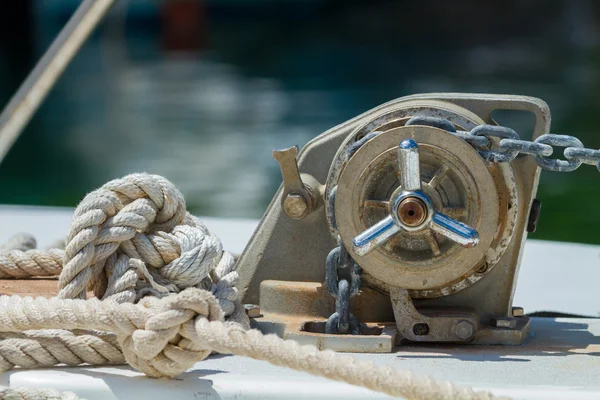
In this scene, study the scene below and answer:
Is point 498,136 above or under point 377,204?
above

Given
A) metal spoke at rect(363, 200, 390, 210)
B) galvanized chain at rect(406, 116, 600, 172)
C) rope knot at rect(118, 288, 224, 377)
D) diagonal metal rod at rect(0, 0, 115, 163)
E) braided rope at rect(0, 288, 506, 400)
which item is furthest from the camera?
diagonal metal rod at rect(0, 0, 115, 163)

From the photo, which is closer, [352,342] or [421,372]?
[421,372]

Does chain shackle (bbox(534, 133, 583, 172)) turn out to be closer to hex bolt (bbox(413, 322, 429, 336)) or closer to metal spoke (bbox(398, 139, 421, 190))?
metal spoke (bbox(398, 139, 421, 190))

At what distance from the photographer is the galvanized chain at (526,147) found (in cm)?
199

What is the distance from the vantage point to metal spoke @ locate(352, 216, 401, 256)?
6.66ft

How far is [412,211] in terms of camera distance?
79.6 inches

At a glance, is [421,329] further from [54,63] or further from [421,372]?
[54,63]

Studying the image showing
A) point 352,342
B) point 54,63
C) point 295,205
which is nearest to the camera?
point 352,342

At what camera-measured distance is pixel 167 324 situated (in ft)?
5.81

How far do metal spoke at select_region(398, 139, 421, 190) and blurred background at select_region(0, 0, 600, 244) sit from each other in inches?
284

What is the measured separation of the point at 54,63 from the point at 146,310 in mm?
1197

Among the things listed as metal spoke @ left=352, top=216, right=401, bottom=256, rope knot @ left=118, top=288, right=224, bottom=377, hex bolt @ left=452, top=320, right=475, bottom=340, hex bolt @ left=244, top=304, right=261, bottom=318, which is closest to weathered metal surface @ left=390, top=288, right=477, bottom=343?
hex bolt @ left=452, top=320, right=475, bottom=340

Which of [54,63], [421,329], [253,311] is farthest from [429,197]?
[54,63]

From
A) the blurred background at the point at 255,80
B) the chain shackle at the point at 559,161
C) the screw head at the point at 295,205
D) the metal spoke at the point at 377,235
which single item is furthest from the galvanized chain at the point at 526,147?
the blurred background at the point at 255,80
